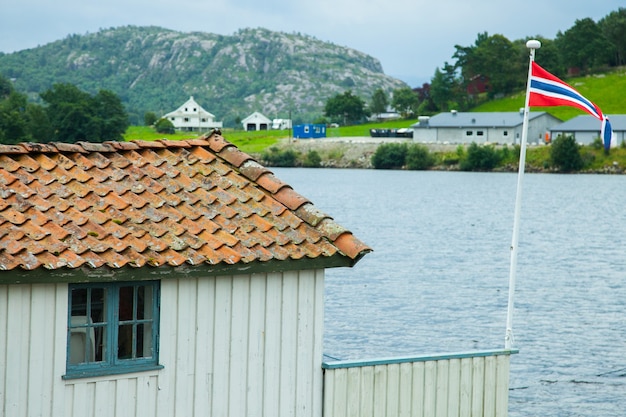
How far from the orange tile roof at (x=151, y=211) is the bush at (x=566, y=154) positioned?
486 ft

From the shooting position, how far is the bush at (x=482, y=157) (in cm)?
17062

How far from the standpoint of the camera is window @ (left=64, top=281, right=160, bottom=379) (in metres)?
11.8

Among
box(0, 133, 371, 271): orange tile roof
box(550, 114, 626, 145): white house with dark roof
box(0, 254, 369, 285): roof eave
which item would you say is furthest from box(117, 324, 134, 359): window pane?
box(550, 114, 626, 145): white house with dark roof

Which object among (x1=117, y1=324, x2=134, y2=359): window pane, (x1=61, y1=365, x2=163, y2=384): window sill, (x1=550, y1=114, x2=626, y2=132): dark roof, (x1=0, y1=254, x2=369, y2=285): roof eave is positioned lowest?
(x1=61, y1=365, x2=163, y2=384): window sill

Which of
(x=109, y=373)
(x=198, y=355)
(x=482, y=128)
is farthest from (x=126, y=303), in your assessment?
(x=482, y=128)

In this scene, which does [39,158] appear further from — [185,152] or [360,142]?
[360,142]

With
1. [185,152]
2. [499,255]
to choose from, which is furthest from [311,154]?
[185,152]

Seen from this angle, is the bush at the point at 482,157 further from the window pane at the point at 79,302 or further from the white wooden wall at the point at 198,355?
the window pane at the point at 79,302

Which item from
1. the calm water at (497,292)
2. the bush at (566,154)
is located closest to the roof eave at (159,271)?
the calm water at (497,292)

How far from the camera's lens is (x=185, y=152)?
14305 millimetres

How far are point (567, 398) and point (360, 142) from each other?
6477 inches

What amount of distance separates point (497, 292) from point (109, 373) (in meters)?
40.1

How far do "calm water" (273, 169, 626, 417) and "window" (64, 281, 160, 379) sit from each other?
16955mm

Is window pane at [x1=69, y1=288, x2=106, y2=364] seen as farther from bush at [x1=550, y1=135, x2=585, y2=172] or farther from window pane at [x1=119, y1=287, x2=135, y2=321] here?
bush at [x1=550, y1=135, x2=585, y2=172]
